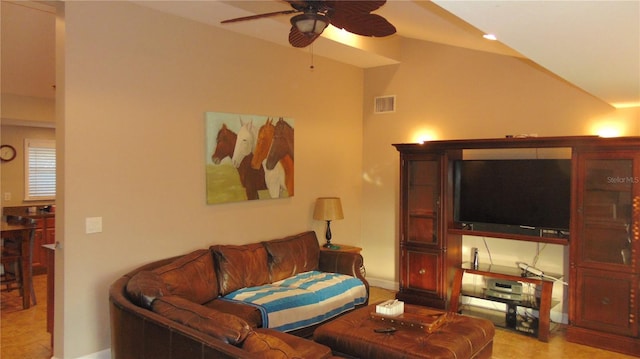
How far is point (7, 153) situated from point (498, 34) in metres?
7.35

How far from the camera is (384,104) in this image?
6.10 m

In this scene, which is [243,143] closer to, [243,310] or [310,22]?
[243,310]

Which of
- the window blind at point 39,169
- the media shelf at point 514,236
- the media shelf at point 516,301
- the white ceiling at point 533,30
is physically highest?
the white ceiling at point 533,30

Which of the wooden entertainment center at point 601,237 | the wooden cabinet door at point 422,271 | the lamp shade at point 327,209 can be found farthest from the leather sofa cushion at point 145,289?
the wooden entertainment center at point 601,237

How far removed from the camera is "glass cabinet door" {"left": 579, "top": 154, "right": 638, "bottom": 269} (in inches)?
158

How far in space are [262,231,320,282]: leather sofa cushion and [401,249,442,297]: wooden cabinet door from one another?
1079 mm

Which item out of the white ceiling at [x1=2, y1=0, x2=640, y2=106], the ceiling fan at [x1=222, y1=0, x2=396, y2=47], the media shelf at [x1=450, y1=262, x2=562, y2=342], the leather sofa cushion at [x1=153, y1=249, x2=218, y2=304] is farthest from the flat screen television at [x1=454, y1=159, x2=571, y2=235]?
the leather sofa cushion at [x1=153, y1=249, x2=218, y2=304]

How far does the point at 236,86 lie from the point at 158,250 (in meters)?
1.77

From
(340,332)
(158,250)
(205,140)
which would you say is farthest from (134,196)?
(340,332)

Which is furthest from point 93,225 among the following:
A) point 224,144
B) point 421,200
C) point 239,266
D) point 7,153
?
point 7,153

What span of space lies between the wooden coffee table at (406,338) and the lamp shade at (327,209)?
6.20ft

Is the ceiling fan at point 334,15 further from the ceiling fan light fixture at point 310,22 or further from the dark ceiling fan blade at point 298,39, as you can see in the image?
the dark ceiling fan blade at point 298,39

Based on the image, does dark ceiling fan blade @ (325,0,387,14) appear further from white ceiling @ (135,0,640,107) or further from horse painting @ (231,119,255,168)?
horse painting @ (231,119,255,168)

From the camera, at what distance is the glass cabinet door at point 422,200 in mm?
5133
